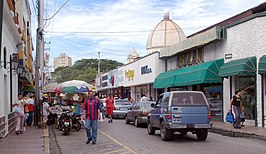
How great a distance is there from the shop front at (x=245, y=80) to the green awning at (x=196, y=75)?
112 cm

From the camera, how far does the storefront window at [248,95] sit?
19.4 meters

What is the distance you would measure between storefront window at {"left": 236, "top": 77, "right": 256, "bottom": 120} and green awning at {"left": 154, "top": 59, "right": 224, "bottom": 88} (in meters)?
1.98

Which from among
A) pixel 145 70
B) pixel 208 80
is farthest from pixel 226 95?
pixel 145 70

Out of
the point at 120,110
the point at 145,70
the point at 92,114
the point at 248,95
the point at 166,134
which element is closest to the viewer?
the point at 92,114

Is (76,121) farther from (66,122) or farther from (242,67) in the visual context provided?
(242,67)

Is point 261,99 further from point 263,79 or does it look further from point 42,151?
point 42,151

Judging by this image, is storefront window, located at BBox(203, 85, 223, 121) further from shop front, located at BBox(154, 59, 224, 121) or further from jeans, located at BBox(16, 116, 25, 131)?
jeans, located at BBox(16, 116, 25, 131)

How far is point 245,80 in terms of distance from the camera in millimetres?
20297

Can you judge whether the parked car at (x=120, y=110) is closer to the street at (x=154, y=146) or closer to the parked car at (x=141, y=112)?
the parked car at (x=141, y=112)

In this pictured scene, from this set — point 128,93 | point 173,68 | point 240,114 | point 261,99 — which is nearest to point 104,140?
point 240,114

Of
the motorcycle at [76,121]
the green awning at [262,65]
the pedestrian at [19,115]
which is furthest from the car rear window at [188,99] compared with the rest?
the pedestrian at [19,115]

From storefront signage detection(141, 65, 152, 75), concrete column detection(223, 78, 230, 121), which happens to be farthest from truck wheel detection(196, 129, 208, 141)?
storefront signage detection(141, 65, 152, 75)

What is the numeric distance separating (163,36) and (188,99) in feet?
135

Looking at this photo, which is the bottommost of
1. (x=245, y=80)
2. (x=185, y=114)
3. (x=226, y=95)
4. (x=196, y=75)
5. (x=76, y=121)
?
(x=76, y=121)
